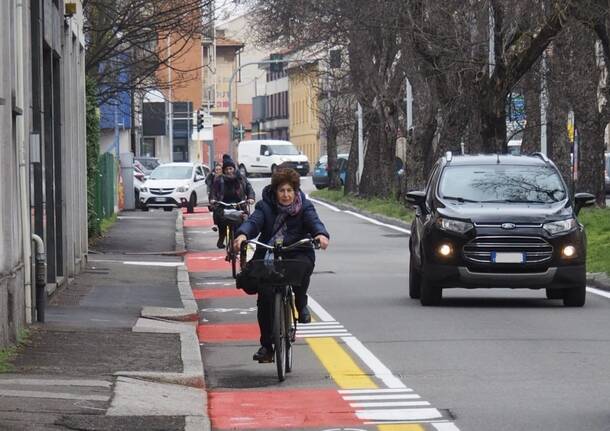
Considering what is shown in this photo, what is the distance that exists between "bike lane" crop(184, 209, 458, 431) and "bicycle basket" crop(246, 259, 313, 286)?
27.9 inches

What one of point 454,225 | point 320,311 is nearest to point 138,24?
point 320,311

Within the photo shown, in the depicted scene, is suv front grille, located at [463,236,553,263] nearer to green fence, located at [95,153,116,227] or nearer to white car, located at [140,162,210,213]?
green fence, located at [95,153,116,227]

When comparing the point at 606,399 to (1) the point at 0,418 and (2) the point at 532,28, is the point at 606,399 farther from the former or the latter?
(2) the point at 532,28

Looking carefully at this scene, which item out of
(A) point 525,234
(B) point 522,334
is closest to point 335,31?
(A) point 525,234

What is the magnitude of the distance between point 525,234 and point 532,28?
50.6 ft

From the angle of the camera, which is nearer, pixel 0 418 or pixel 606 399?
pixel 0 418

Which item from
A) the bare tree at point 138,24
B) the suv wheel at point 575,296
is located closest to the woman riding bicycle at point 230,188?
the bare tree at point 138,24

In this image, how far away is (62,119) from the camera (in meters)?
22.6

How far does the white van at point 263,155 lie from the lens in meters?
104

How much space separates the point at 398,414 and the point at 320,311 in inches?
339

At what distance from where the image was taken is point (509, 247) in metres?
19.0

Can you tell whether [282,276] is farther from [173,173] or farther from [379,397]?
[173,173]

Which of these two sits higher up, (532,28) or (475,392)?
(532,28)

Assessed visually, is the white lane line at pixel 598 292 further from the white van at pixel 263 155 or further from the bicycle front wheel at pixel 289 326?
the white van at pixel 263 155
